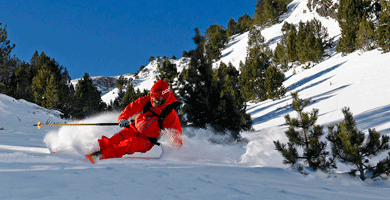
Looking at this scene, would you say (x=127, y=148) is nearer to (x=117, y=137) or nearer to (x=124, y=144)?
(x=124, y=144)

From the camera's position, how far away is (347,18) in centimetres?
2488

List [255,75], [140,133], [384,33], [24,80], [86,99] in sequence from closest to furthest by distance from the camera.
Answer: [140,133], [384,33], [255,75], [86,99], [24,80]

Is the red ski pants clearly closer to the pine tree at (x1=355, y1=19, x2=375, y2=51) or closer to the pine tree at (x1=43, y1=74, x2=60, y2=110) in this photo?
the pine tree at (x1=43, y1=74, x2=60, y2=110)

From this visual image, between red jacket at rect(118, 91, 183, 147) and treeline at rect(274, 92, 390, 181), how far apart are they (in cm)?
208

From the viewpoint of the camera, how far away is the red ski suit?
3942 mm

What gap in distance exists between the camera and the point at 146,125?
4676mm

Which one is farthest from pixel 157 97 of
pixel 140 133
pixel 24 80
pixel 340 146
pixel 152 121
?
pixel 24 80

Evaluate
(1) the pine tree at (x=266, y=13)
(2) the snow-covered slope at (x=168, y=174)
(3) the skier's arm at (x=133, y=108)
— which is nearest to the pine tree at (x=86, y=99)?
(2) the snow-covered slope at (x=168, y=174)

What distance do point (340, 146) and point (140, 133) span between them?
3.75m

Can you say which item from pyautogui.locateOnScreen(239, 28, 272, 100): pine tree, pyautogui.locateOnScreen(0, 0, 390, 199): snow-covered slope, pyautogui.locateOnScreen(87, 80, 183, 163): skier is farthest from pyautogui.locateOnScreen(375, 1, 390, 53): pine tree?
pyautogui.locateOnScreen(87, 80, 183, 163): skier

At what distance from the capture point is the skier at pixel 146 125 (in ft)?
13.3

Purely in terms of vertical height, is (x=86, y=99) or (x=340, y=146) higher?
(x=86, y=99)

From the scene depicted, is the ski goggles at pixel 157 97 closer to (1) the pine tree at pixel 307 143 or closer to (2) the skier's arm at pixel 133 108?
(2) the skier's arm at pixel 133 108

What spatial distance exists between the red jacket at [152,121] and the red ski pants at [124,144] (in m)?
0.16
